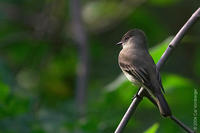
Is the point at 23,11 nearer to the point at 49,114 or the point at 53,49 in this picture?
the point at 53,49

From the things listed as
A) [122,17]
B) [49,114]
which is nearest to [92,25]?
[122,17]

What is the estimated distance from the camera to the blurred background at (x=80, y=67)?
4.79 meters

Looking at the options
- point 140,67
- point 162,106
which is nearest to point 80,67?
point 140,67

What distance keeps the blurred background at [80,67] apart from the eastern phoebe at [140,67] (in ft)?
0.62

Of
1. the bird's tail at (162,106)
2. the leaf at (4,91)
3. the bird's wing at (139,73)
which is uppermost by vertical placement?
the leaf at (4,91)

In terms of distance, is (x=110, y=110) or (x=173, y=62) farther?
(x=173, y=62)

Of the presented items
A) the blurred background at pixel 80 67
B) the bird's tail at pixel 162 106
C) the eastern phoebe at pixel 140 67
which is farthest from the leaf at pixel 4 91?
the bird's tail at pixel 162 106

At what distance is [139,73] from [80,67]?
70.1 inches

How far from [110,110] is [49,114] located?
641 millimetres

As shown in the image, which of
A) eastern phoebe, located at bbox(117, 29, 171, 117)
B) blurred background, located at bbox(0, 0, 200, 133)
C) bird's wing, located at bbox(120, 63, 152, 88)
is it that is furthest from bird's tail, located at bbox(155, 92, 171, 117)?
blurred background, located at bbox(0, 0, 200, 133)

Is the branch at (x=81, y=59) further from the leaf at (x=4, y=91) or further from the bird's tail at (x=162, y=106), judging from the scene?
the bird's tail at (x=162, y=106)

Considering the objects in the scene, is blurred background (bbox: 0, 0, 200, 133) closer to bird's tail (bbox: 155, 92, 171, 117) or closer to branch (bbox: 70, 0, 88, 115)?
branch (bbox: 70, 0, 88, 115)

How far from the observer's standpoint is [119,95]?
16.4 feet

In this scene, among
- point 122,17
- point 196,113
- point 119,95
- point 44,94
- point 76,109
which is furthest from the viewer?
point 122,17
